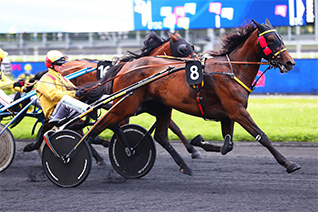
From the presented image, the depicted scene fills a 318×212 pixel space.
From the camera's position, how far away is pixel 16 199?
16.3ft

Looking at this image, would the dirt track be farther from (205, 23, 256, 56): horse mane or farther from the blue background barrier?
the blue background barrier

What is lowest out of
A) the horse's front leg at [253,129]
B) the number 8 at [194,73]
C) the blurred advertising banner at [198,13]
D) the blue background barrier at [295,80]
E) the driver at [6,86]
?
the blue background barrier at [295,80]

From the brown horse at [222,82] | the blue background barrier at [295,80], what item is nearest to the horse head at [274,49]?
the brown horse at [222,82]

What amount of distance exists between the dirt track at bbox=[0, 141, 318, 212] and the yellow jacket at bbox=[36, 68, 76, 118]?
856 mm

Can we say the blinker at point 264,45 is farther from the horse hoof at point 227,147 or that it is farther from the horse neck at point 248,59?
the horse hoof at point 227,147

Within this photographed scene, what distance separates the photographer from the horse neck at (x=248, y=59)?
5.63 metres

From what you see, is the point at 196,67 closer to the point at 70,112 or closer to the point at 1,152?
the point at 70,112

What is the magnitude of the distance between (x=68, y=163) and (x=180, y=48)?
2256 millimetres

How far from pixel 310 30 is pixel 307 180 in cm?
2384

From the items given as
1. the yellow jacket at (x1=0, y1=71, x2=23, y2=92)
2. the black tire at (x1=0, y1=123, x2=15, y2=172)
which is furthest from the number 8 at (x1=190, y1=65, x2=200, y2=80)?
the yellow jacket at (x1=0, y1=71, x2=23, y2=92)

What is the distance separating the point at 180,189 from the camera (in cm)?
533

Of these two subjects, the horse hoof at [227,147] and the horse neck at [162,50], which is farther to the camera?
the horse neck at [162,50]

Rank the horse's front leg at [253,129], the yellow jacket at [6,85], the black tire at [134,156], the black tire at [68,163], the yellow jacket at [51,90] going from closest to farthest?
the horse's front leg at [253,129]
the black tire at [68,163]
the yellow jacket at [51,90]
the black tire at [134,156]
the yellow jacket at [6,85]

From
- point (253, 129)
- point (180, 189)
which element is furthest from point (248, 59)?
point (180, 189)
